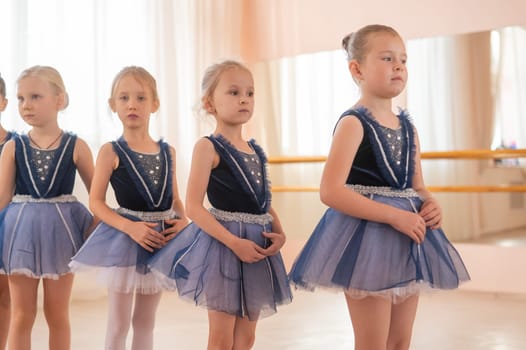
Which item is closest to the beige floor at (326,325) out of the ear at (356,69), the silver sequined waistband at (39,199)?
the silver sequined waistband at (39,199)

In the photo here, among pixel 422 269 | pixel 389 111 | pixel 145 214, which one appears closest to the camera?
pixel 422 269

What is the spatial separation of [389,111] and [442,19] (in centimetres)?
286

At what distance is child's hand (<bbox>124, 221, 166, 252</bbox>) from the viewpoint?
1905mm

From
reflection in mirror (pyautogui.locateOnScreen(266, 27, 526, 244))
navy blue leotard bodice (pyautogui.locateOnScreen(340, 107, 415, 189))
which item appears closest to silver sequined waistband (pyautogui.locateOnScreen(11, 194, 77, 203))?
navy blue leotard bodice (pyautogui.locateOnScreen(340, 107, 415, 189))

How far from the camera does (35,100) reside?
83.9 inches

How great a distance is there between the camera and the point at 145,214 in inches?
79.5

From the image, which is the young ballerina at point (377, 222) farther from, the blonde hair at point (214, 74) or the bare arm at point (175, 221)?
the bare arm at point (175, 221)

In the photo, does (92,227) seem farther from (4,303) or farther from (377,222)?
(377,222)

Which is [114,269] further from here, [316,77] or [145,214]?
[316,77]

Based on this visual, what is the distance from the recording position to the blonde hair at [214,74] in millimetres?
1865

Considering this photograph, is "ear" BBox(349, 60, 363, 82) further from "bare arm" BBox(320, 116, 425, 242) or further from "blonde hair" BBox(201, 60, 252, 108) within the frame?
"blonde hair" BBox(201, 60, 252, 108)

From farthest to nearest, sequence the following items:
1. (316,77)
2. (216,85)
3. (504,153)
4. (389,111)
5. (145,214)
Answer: (316,77), (504,153), (145,214), (216,85), (389,111)

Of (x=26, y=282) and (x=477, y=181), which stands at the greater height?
(x=477, y=181)

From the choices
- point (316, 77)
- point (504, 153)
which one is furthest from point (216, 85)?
point (316, 77)
